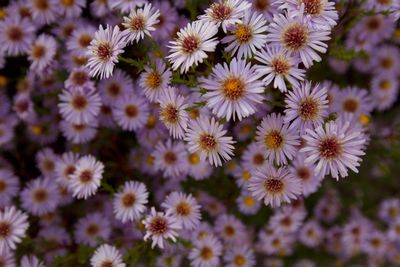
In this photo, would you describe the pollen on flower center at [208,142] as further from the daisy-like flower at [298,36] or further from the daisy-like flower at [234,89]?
the daisy-like flower at [298,36]

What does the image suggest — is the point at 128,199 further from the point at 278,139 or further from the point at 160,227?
the point at 278,139

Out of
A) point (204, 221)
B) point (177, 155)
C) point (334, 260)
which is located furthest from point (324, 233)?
point (177, 155)

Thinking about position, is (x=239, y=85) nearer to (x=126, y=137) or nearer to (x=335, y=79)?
(x=126, y=137)

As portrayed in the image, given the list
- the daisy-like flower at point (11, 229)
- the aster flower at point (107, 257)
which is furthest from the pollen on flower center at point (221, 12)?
the daisy-like flower at point (11, 229)

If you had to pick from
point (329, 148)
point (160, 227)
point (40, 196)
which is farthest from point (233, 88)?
point (40, 196)

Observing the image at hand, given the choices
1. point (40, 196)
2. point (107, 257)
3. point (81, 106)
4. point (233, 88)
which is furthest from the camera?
point (40, 196)

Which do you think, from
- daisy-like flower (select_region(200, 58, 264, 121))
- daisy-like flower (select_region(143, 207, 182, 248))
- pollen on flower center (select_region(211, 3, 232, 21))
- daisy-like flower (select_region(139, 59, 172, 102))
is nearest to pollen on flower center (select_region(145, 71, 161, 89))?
daisy-like flower (select_region(139, 59, 172, 102))
